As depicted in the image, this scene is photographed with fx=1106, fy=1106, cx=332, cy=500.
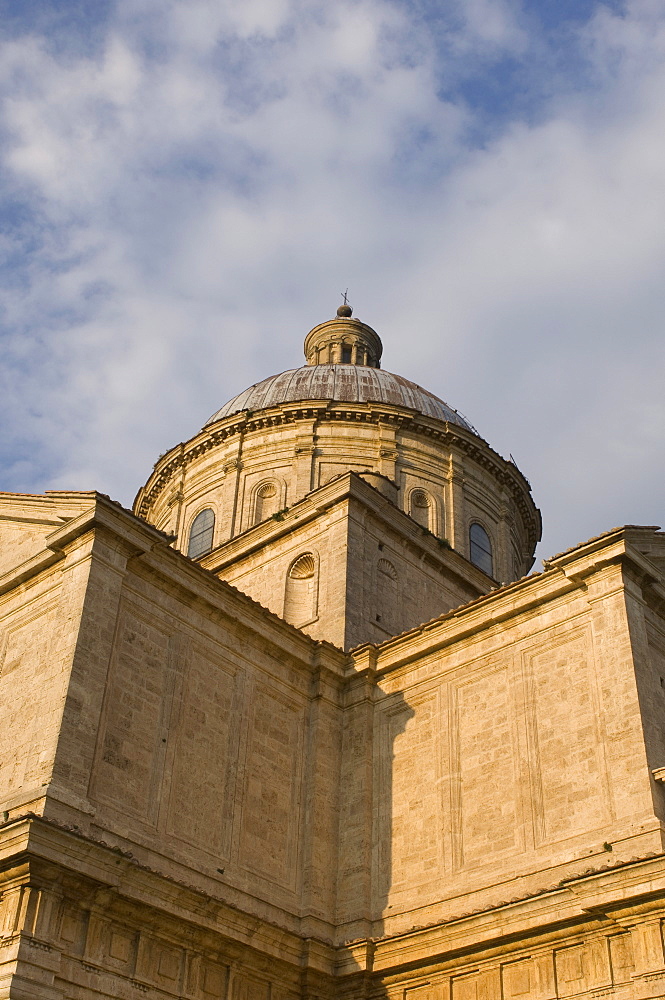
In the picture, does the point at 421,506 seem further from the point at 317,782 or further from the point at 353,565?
the point at 317,782

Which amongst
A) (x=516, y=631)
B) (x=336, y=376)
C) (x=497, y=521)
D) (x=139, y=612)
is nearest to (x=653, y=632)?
(x=516, y=631)

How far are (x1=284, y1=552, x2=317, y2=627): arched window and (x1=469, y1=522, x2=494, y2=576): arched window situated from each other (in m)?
6.30

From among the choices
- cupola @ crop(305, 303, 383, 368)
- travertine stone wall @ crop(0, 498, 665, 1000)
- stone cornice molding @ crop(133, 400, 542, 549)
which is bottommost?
travertine stone wall @ crop(0, 498, 665, 1000)

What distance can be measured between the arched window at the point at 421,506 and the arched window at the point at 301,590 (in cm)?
502

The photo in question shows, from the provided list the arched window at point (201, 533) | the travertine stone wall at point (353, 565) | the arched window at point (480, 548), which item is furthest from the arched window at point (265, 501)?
the arched window at point (480, 548)

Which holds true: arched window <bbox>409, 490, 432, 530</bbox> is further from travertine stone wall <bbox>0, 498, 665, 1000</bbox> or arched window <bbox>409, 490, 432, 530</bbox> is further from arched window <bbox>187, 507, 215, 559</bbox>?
travertine stone wall <bbox>0, 498, 665, 1000</bbox>

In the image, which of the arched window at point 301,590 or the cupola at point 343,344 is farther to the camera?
the cupola at point 343,344

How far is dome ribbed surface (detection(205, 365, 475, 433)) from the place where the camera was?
101ft

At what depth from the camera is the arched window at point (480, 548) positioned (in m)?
29.0

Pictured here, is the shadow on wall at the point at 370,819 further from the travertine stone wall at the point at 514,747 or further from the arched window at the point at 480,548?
the arched window at the point at 480,548

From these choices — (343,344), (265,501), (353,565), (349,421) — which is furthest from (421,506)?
(343,344)

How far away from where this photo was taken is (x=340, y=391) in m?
30.9

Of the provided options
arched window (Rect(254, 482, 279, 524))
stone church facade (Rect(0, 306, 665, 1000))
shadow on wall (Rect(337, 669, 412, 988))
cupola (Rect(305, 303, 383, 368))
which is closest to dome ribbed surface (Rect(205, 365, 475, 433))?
arched window (Rect(254, 482, 279, 524))

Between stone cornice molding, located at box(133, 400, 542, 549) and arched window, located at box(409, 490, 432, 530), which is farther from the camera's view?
stone cornice molding, located at box(133, 400, 542, 549)
